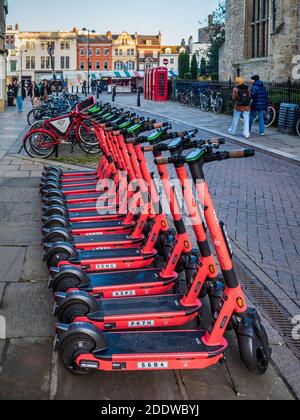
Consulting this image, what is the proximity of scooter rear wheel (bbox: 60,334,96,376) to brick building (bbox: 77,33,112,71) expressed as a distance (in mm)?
102114

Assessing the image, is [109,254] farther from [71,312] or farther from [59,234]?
[71,312]

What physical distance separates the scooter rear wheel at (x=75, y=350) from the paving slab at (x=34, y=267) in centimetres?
153

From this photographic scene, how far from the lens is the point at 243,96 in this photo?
619 inches

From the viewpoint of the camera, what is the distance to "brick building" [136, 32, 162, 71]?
106 meters

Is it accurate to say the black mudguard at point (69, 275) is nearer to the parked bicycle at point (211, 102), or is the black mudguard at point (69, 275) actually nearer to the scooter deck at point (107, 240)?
the scooter deck at point (107, 240)

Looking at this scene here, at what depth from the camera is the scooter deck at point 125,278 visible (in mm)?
4414

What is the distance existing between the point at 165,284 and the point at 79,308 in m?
0.85

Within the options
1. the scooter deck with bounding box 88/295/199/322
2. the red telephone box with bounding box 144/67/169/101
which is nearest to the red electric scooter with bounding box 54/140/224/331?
the scooter deck with bounding box 88/295/199/322

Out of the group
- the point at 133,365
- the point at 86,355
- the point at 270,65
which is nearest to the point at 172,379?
the point at 133,365

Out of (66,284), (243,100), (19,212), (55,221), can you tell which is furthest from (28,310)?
(243,100)

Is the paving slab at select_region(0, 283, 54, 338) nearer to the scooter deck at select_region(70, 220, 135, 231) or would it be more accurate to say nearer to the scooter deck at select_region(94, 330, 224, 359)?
the scooter deck at select_region(94, 330, 224, 359)

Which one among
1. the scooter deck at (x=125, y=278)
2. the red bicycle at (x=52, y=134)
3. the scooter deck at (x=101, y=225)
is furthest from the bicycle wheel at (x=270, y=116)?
the scooter deck at (x=125, y=278)

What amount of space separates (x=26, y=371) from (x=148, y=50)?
109m

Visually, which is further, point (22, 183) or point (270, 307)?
point (22, 183)
